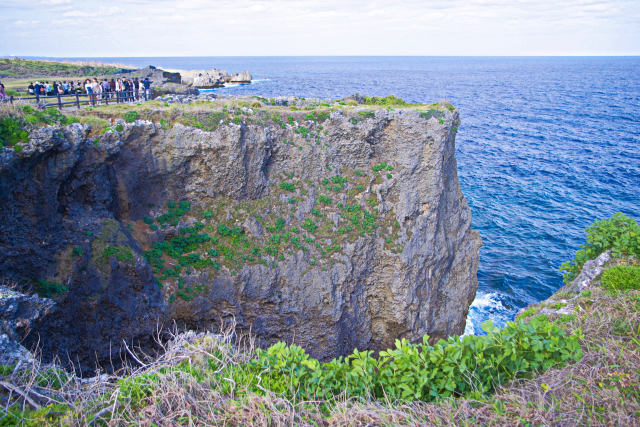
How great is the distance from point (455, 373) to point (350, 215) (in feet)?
58.2

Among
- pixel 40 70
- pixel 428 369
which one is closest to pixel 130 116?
pixel 428 369

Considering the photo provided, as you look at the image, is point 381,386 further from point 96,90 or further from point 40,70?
point 40,70

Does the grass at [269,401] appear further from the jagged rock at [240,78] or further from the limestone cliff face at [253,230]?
the jagged rock at [240,78]

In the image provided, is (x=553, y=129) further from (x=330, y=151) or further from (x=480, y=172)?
(x=330, y=151)

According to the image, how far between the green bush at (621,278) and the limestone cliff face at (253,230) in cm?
1053

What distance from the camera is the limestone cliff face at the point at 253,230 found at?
67.8ft

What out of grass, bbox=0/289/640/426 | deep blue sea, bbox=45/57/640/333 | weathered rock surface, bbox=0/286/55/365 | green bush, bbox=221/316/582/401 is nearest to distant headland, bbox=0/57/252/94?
weathered rock surface, bbox=0/286/55/365

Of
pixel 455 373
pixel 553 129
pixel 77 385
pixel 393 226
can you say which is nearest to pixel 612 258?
pixel 393 226

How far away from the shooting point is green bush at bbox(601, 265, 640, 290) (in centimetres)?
1916

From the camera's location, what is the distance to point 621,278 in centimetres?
1962

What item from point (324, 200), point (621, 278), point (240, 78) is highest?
point (240, 78)

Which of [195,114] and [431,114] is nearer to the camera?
[195,114]

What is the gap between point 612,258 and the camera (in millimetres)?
23828

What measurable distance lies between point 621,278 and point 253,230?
2174cm
